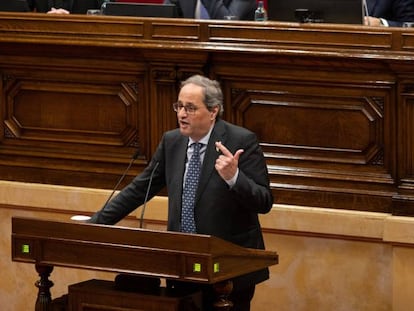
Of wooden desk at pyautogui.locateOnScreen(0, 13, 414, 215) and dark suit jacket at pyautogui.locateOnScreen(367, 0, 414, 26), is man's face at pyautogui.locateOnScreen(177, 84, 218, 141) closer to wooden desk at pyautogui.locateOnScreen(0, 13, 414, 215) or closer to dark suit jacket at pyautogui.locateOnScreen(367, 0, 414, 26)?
wooden desk at pyautogui.locateOnScreen(0, 13, 414, 215)

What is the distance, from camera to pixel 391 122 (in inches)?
185

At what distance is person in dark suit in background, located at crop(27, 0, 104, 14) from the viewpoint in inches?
231

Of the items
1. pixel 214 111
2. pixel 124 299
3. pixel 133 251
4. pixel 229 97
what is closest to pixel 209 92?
pixel 214 111

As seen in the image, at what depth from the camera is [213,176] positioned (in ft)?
13.1

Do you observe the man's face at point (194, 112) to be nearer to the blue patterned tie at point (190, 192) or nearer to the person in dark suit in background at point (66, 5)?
the blue patterned tie at point (190, 192)

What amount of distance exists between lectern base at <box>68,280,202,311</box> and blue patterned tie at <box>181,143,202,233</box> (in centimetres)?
32

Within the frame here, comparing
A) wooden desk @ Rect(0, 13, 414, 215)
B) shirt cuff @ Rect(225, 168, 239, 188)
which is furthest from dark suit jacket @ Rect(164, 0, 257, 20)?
shirt cuff @ Rect(225, 168, 239, 188)

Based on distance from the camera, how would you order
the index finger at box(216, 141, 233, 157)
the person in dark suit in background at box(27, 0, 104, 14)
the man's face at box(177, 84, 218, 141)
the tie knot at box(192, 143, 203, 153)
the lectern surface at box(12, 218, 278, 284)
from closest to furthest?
1. the lectern surface at box(12, 218, 278, 284)
2. the index finger at box(216, 141, 233, 157)
3. the man's face at box(177, 84, 218, 141)
4. the tie knot at box(192, 143, 203, 153)
5. the person in dark suit in background at box(27, 0, 104, 14)

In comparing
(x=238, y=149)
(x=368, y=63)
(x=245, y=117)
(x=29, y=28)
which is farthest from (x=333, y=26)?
(x=29, y=28)

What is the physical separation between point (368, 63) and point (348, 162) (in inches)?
16.1

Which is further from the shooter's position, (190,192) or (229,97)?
(229,97)

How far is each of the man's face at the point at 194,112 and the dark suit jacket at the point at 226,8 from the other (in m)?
1.68

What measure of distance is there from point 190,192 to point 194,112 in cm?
28

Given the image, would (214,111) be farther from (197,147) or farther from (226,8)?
(226,8)
